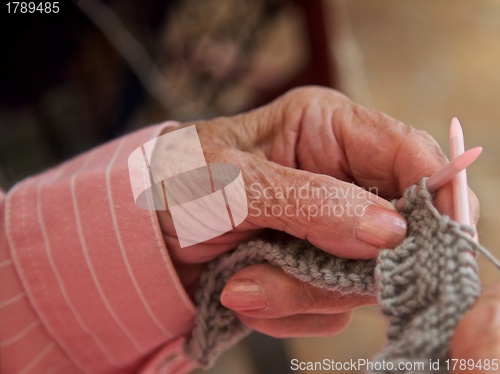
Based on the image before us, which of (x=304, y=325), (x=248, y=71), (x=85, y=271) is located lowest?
(x=304, y=325)

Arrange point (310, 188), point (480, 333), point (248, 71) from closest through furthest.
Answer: point (480, 333)
point (310, 188)
point (248, 71)

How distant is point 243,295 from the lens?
0.48m

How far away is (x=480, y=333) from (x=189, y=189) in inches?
11.4

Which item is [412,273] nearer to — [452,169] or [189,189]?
[452,169]

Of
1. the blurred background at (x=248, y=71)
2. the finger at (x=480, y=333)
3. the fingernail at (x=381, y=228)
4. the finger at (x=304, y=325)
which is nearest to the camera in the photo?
the finger at (x=480, y=333)

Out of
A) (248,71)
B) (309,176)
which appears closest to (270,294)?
(309,176)

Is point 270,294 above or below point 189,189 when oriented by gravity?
below

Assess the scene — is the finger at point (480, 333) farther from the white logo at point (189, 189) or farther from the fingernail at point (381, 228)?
the white logo at point (189, 189)

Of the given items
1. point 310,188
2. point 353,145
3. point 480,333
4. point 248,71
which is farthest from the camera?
point 248,71

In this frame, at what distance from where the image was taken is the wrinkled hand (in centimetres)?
43

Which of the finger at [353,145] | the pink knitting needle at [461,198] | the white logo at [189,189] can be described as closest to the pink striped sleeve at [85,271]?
the white logo at [189,189]

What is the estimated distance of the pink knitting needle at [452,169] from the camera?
0.39 m

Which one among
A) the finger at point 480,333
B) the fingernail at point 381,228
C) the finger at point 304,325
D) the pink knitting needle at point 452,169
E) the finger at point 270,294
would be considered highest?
the pink knitting needle at point 452,169

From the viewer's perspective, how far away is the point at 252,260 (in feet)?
1.64
